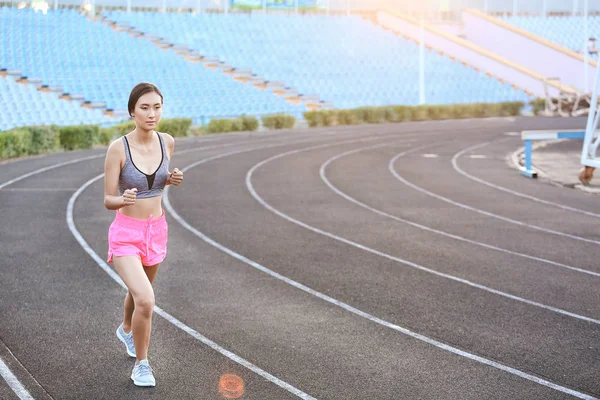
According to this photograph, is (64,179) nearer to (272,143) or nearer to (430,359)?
(272,143)

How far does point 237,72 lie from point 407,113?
8994mm

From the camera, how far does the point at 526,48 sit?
56.0m

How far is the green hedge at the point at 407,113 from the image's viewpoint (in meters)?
→ 41.3

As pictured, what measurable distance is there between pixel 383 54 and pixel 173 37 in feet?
42.5

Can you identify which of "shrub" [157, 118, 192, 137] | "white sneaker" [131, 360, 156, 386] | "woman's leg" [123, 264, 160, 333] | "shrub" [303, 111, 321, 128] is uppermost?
"woman's leg" [123, 264, 160, 333]

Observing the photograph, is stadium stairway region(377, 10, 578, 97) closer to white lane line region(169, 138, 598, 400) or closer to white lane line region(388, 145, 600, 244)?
white lane line region(388, 145, 600, 244)

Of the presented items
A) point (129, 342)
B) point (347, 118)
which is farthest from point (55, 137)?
point (129, 342)

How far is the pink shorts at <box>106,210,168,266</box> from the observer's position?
6250mm

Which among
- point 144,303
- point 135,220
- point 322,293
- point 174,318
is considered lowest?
point 322,293

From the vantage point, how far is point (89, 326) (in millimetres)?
8055

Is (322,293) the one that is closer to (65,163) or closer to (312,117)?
(65,163)

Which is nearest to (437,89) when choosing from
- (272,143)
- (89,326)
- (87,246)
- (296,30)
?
(296,30)

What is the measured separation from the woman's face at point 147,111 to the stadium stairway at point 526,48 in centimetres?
4837

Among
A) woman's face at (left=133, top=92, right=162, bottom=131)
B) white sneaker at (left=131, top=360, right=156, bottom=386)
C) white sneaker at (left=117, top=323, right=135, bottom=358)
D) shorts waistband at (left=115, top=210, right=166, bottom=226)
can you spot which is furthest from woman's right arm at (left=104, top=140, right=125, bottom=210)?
white sneaker at (left=117, top=323, right=135, bottom=358)
